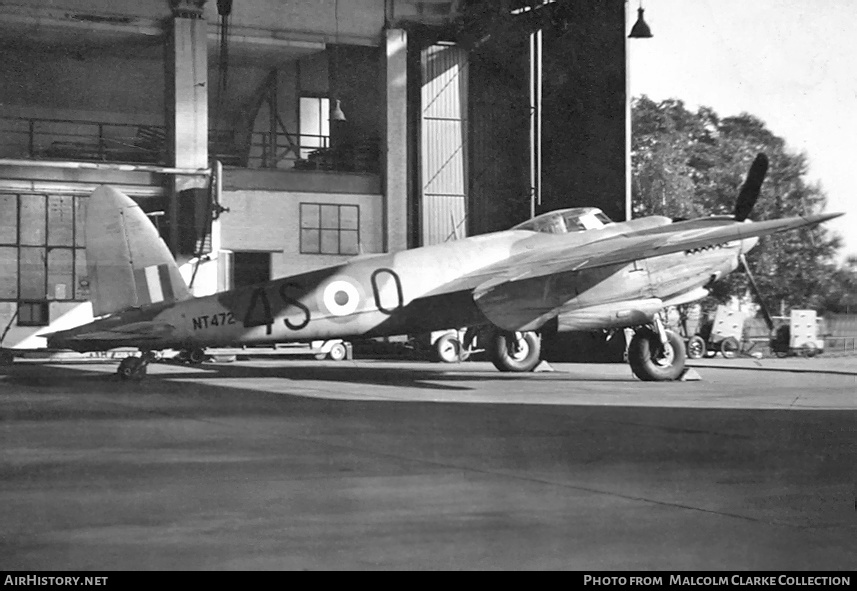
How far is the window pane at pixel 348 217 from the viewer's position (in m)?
33.0

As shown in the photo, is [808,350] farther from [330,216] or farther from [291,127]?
[291,127]

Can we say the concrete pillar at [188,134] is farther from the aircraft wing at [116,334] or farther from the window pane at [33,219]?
the aircraft wing at [116,334]

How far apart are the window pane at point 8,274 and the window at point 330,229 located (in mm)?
8168

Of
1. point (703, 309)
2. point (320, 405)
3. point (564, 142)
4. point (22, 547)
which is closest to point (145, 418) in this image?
point (320, 405)

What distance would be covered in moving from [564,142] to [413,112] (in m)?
6.62

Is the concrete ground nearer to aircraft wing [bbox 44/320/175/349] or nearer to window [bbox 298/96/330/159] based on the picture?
aircraft wing [bbox 44/320/175/349]

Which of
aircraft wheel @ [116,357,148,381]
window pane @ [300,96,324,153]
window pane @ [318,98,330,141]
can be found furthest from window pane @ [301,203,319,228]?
aircraft wheel @ [116,357,148,381]

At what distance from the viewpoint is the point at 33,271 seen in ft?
98.3

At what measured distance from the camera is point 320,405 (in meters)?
12.0

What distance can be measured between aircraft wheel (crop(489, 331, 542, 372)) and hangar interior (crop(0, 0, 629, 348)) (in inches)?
301

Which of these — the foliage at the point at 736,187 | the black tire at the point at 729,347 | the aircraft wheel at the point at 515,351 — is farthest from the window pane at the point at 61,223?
the black tire at the point at 729,347

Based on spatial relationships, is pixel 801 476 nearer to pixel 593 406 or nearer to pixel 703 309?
pixel 593 406

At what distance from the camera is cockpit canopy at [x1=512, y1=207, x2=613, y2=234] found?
18.2 meters

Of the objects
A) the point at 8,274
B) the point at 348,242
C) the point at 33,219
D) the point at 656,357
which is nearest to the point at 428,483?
the point at 656,357
